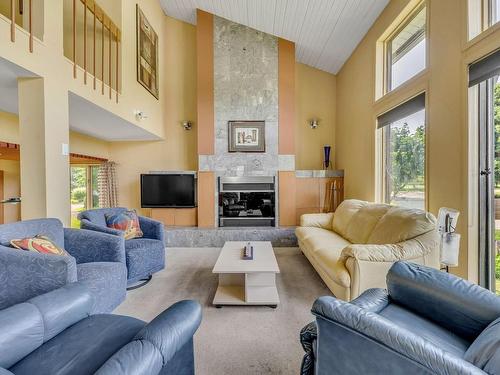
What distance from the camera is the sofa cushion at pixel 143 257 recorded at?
2596 millimetres

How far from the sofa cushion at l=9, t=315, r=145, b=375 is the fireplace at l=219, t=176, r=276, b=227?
3556 millimetres

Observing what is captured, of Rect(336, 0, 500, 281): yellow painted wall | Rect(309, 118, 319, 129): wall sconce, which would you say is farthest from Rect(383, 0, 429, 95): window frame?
Rect(309, 118, 319, 129): wall sconce

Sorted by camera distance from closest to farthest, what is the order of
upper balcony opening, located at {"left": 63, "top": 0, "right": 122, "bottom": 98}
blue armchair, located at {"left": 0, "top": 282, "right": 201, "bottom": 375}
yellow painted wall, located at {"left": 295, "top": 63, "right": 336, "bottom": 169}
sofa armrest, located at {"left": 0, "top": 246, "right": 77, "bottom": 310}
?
1. blue armchair, located at {"left": 0, "top": 282, "right": 201, "bottom": 375}
2. sofa armrest, located at {"left": 0, "top": 246, "right": 77, "bottom": 310}
3. upper balcony opening, located at {"left": 63, "top": 0, "right": 122, "bottom": 98}
4. yellow painted wall, located at {"left": 295, "top": 63, "right": 336, "bottom": 169}

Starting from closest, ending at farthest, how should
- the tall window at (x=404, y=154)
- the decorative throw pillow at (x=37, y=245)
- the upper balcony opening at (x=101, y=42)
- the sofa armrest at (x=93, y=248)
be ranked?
the decorative throw pillow at (x=37, y=245) → the sofa armrest at (x=93, y=248) → the tall window at (x=404, y=154) → the upper balcony opening at (x=101, y=42)

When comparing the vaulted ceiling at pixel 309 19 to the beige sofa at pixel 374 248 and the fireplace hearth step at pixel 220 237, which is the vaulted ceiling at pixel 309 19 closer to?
the beige sofa at pixel 374 248

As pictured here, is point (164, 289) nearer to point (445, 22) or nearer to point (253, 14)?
point (445, 22)

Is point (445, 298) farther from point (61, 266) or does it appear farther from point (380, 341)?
point (61, 266)

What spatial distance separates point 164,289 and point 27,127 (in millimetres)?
2056

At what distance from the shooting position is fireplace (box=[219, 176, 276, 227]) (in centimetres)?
482

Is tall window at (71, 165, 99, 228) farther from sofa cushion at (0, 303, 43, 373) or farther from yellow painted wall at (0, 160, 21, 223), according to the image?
sofa cushion at (0, 303, 43, 373)

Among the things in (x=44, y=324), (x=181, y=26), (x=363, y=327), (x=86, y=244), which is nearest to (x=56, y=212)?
(x=86, y=244)

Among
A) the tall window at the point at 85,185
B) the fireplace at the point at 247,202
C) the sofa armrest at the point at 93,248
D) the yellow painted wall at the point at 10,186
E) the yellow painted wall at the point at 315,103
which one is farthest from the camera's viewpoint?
the tall window at the point at 85,185

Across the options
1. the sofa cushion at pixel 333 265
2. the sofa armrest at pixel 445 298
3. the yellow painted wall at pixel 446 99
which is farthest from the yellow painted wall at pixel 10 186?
the yellow painted wall at pixel 446 99

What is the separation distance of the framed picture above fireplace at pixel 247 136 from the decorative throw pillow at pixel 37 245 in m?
3.33
